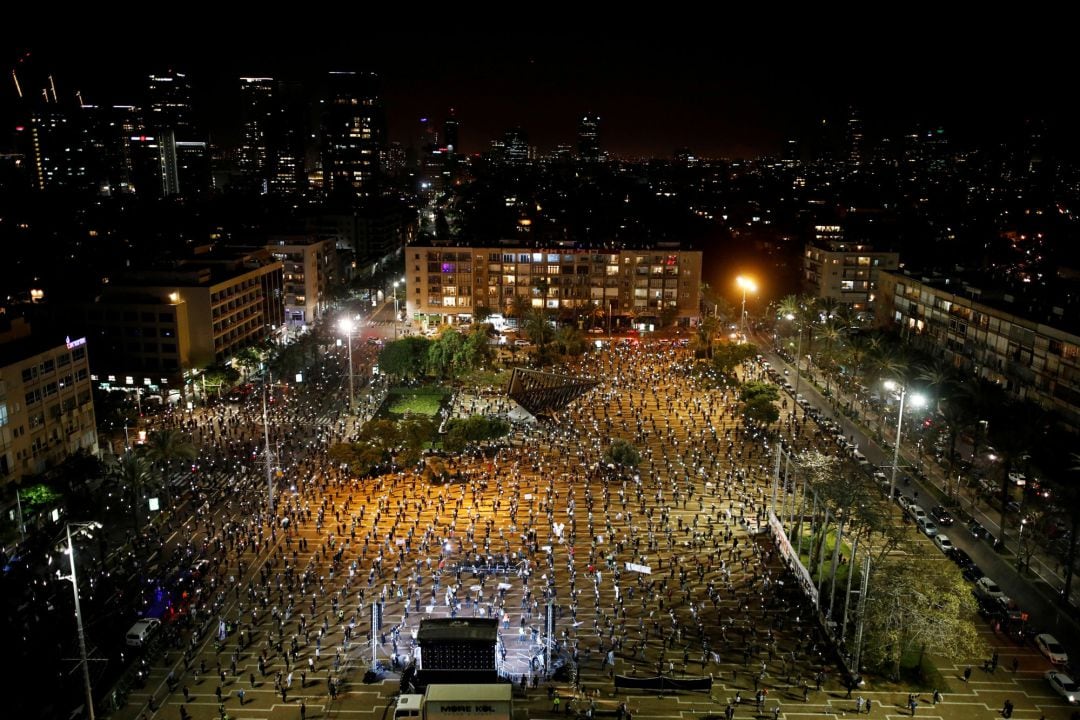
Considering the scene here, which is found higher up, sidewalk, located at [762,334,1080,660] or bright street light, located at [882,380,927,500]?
bright street light, located at [882,380,927,500]

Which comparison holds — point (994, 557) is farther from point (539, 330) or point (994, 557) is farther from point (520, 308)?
point (520, 308)

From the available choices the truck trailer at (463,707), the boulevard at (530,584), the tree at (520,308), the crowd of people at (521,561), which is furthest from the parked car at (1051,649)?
the tree at (520,308)

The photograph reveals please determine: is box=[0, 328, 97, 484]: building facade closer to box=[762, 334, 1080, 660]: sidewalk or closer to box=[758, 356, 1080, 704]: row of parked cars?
box=[758, 356, 1080, 704]: row of parked cars

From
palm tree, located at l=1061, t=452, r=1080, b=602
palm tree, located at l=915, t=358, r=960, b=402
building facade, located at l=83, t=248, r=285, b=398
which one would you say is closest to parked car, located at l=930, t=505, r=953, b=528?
palm tree, located at l=1061, t=452, r=1080, b=602

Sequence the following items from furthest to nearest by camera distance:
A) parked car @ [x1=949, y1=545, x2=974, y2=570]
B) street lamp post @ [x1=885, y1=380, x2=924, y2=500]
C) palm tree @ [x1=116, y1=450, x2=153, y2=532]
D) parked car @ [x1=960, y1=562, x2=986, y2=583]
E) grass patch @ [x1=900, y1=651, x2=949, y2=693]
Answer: street lamp post @ [x1=885, y1=380, x2=924, y2=500], palm tree @ [x1=116, y1=450, x2=153, y2=532], parked car @ [x1=949, y1=545, x2=974, y2=570], parked car @ [x1=960, y1=562, x2=986, y2=583], grass patch @ [x1=900, y1=651, x2=949, y2=693]

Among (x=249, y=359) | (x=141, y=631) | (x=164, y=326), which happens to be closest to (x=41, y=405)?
(x=164, y=326)

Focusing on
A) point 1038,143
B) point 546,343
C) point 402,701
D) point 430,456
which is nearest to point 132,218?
point 546,343

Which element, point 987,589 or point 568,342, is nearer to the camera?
point 987,589
